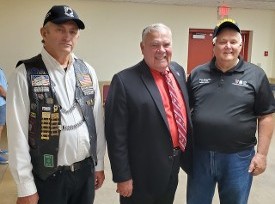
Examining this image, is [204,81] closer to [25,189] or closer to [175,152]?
[175,152]

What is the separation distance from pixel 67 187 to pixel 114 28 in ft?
19.9

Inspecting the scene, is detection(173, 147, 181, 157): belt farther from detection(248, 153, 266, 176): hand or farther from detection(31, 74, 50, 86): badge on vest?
detection(31, 74, 50, 86): badge on vest

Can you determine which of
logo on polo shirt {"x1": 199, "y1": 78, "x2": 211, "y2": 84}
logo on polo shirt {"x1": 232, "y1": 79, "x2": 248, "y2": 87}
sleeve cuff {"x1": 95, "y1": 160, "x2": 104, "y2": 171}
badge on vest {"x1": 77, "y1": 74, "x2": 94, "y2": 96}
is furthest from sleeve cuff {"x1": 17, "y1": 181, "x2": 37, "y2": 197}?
logo on polo shirt {"x1": 232, "y1": 79, "x2": 248, "y2": 87}

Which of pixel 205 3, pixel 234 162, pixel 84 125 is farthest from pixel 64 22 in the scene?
pixel 205 3

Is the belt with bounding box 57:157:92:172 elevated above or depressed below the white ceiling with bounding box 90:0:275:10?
below

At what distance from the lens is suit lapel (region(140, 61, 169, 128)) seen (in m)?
1.70

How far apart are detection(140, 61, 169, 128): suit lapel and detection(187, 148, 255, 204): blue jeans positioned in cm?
47

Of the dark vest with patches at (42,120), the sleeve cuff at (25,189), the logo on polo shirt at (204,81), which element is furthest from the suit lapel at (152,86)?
the sleeve cuff at (25,189)

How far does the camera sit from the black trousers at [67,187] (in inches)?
62.4

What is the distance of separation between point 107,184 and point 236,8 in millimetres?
6333

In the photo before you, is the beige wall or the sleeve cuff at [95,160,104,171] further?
the beige wall

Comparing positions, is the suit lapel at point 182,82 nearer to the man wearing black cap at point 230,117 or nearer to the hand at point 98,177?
the man wearing black cap at point 230,117

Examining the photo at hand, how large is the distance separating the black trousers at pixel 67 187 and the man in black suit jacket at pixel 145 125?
155mm

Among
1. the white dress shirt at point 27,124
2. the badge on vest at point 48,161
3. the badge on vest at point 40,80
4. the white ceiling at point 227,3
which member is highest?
the white ceiling at point 227,3
